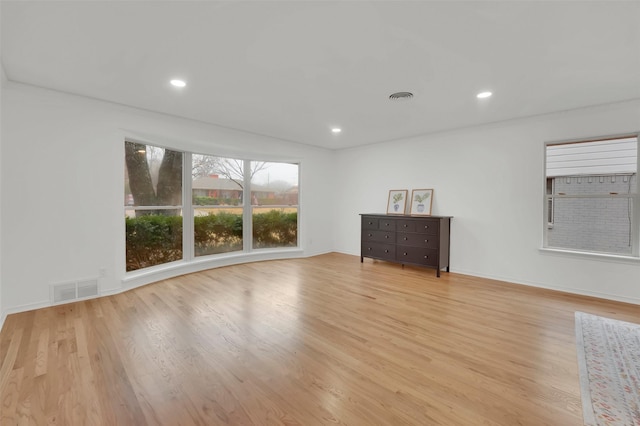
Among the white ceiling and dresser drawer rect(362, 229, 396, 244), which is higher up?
the white ceiling

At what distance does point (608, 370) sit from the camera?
79.8 inches

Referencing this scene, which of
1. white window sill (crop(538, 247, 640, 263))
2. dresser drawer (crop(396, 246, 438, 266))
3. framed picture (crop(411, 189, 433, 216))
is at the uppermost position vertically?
framed picture (crop(411, 189, 433, 216))

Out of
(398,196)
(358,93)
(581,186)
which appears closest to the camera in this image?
(358,93)

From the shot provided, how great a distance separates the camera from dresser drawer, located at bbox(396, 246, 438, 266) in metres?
4.65

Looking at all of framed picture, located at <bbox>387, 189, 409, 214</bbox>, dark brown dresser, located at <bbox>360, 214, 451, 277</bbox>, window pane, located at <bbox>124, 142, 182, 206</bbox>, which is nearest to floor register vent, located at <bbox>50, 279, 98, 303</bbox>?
window pane, located at <bbox>124, 142, 182, 206</bbox>

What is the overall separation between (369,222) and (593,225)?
324 cm

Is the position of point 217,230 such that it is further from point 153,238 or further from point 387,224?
point 387,224

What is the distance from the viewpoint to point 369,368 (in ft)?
6.70

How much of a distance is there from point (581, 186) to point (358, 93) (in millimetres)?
3394

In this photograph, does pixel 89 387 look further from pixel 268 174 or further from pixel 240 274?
pixel 268 174

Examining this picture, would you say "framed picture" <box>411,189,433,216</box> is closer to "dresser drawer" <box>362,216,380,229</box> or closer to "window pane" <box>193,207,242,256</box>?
"dresser drawer" <box>362,216,380,229</box>

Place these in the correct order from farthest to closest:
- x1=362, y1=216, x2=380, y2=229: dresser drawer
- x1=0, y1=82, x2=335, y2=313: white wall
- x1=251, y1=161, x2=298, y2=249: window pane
→ x1=251, y1=161, x2=298, y2=249: window pane < x1=362, y1=216, x2=380, y2=229: dresser drawer < x1=0, y1=82, x2=335, y2=313: white wall

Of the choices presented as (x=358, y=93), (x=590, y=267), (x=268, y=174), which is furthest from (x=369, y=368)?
(x=268, y=174)

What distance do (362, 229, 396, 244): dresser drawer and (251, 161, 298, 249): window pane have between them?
5.28 ft
